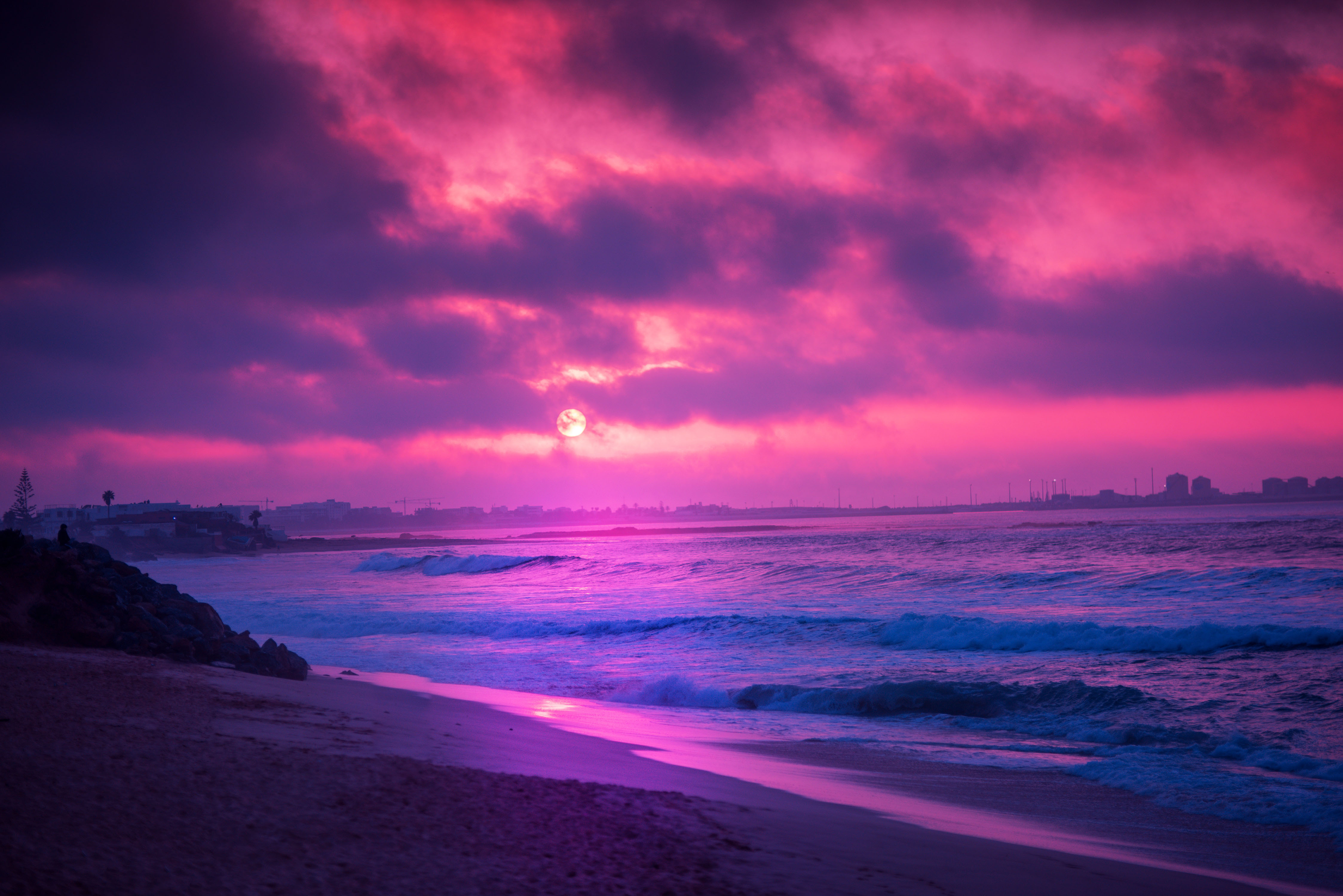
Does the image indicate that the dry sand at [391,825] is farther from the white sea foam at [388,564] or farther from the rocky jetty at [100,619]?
the white sea foam at [388,564]

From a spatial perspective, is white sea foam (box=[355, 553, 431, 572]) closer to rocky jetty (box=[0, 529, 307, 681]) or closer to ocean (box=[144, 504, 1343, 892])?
ocean (box=[144, 504, 1343, 892])

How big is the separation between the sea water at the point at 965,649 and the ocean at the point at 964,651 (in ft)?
0.22

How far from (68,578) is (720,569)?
3255 centimetres

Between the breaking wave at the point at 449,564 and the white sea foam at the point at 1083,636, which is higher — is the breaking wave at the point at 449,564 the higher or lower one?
the lower one

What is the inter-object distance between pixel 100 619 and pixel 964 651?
54.2 ft

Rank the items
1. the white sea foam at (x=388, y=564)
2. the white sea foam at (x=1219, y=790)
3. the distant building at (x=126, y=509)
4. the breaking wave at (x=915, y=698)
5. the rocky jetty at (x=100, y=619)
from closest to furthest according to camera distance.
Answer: the white sea foam at (x=1219, y=790)
the rocky jetty at (x=100, y=619)
the breaking wave at (x=915, y=698)
the white sea foam at (x=388, y=564)
the distant building at (x=126, y=509)

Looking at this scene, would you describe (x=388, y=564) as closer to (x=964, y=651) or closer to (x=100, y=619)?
→ (x=100, y=619)

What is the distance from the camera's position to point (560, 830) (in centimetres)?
493

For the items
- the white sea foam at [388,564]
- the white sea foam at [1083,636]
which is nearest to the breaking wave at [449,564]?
the white sea foam at [388,564]

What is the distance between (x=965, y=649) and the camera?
17.5m

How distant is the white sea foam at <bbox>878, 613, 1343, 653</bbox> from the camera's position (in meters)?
15.3

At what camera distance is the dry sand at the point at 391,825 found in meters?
3.86

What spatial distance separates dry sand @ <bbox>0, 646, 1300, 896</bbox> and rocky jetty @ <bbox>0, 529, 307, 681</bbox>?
4.72 m

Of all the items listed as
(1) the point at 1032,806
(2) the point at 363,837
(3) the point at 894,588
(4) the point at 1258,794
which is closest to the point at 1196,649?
(4) the point at 1258,794
